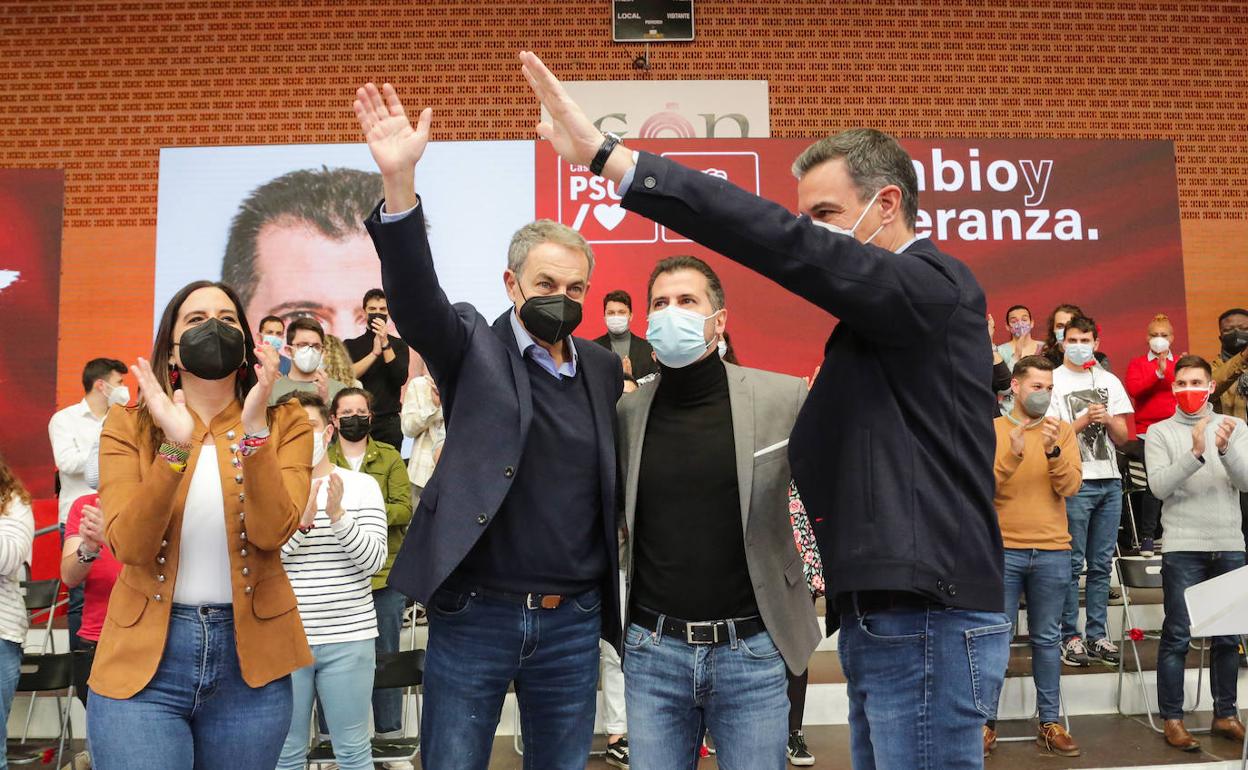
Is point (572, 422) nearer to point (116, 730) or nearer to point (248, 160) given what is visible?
point (116, 730)

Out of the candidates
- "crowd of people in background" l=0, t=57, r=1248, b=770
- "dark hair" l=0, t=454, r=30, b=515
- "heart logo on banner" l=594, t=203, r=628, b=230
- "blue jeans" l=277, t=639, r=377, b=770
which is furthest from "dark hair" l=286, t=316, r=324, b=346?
"crowd of people in background" l=0, t=57, r=1248, b=770

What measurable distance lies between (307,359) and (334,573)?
1882 millimetres

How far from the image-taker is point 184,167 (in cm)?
792

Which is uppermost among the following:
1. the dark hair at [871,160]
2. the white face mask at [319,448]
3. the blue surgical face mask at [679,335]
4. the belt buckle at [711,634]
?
the dark hair at [871,160]

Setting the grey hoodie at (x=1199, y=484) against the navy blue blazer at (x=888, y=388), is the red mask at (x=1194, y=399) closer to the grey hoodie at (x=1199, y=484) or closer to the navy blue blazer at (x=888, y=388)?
the grey hoodie at (x=1199, y=484)

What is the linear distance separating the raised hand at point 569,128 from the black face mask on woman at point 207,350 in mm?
918

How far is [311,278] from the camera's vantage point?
787cm

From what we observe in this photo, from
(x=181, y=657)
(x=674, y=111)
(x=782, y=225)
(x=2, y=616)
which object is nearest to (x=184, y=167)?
(x=674, y=111)

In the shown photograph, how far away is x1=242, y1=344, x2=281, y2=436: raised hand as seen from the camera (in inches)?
76.9

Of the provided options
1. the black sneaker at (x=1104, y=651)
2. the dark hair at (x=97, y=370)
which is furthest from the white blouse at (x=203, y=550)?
the black sneaker at (x=1104, y=651)

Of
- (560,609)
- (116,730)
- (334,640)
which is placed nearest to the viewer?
(116,730)

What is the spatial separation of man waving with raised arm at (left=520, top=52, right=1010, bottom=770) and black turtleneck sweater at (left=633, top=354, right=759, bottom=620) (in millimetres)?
406

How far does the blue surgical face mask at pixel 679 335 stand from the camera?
2.21 meters

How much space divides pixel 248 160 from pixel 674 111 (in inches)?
147
